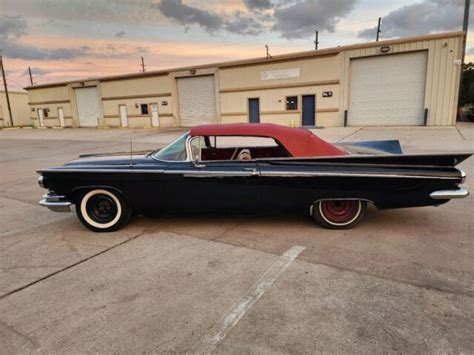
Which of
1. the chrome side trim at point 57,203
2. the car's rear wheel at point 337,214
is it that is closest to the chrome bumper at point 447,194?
the car's rear wheel at point 337,214

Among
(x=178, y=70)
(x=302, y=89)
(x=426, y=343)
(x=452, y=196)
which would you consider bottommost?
(x=426, y=343)

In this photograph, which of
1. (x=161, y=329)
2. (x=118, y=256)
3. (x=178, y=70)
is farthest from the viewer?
(x=178, y=70)

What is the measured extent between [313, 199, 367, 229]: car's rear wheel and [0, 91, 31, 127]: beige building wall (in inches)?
2139

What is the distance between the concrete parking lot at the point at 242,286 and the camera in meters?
2.40

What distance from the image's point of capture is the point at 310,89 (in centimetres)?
2273

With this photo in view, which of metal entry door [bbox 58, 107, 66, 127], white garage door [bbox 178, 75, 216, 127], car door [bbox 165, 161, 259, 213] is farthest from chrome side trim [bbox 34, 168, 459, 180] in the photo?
metal entry door [bbox 58, 107, 66, 127]

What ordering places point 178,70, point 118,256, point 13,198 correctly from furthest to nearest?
point 178,70 → point 13,198 → point 118,256

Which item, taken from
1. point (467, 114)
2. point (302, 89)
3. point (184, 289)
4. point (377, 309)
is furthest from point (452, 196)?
point (467, 114)

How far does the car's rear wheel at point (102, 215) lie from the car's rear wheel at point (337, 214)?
248cm

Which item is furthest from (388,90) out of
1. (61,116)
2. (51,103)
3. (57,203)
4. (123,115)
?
(51,103)

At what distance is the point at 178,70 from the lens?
93.5 feet

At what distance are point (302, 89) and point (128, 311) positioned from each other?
22060 millimetres

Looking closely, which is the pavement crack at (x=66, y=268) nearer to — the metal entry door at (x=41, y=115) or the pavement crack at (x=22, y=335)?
the pavement crack at (x=22, y=335)

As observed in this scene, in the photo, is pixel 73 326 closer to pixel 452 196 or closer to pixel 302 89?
pixel 452 196
